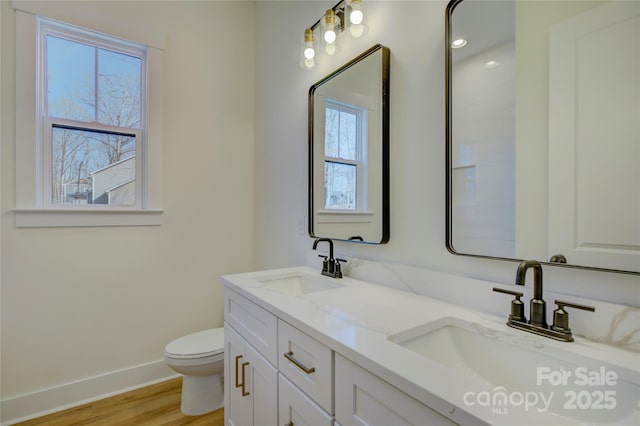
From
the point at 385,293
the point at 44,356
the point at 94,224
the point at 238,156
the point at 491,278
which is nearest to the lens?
the point at 491,278

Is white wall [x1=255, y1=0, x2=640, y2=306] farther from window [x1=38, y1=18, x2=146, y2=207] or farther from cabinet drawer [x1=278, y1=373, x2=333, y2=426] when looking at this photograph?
window [x1=38, y1=18, x2=146, y2=207]

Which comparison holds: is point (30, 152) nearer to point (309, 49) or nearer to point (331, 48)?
point (309, 49)

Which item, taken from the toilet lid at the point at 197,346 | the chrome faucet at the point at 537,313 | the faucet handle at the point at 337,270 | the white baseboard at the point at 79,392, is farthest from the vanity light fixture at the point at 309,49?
the white baseboard at the point at 79,392

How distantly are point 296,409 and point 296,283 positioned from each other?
76 centimetres

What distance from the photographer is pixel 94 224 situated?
6.38 ft

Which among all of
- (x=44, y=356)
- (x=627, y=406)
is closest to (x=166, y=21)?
(x=44, y=356)

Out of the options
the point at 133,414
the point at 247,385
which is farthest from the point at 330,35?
the point at 133,414

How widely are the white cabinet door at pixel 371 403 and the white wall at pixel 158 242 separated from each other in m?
→ 1.86

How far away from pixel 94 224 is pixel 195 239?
25.0 inches

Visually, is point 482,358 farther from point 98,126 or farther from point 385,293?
Result: point 98,126

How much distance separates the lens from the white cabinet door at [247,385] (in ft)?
3.55

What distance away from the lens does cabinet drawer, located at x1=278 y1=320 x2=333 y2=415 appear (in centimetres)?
80

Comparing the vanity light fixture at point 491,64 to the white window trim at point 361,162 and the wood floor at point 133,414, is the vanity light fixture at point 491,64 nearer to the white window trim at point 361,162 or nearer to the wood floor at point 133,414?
the white window trim at point 361,162

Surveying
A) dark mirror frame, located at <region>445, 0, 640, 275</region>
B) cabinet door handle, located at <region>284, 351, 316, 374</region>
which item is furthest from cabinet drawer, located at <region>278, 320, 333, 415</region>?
dark mirror frame, located at <region>445, 0, 640, 275</region>
